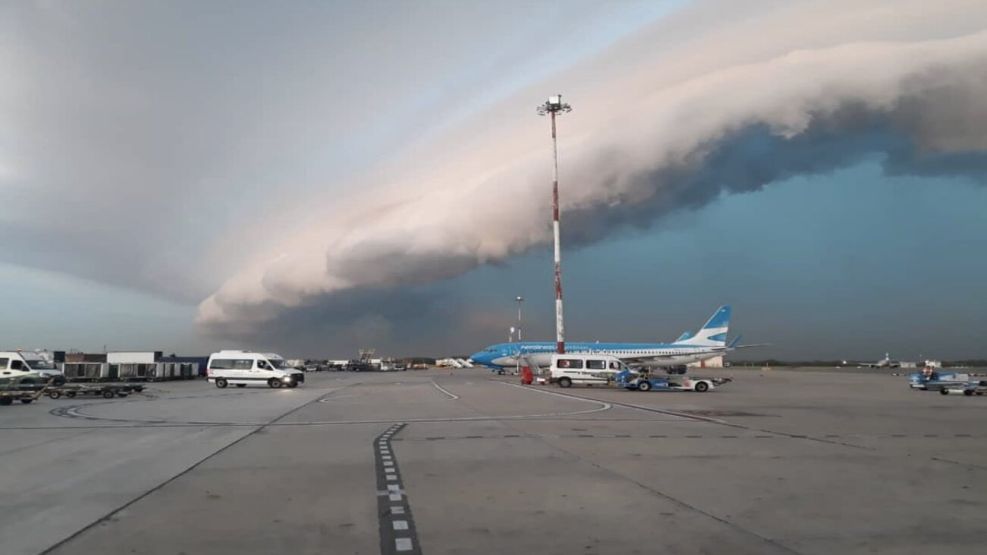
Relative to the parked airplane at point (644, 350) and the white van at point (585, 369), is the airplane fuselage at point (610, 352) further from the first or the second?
the white van at point (585, 369)

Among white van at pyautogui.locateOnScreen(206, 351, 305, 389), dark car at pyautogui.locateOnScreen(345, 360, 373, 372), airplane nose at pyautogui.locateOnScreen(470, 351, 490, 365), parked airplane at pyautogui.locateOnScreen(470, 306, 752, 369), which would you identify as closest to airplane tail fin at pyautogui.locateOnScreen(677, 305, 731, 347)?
parked airplane at pyautogui.locateOnScreen(470, 306, 752, 369)

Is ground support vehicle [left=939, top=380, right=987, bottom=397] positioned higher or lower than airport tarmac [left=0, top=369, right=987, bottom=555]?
lower

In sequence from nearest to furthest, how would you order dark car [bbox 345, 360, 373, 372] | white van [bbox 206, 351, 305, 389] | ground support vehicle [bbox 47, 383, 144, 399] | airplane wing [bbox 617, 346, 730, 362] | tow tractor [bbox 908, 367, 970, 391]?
1. ground support vehicle [bbox 47, 383, 144, 399]
2. tow tractor [bbox 908, 367, 970, 391]
3. white van [bbox 206, 351, 305, 389]
4. airplane wing [bbox 617, 346, 730, 362]
5. dark car [bbox 345, 360, 373, 372]

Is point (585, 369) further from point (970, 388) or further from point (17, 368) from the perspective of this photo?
point (17, 368)

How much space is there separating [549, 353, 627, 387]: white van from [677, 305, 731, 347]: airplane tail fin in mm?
29981

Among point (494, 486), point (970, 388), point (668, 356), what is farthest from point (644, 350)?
point (494, 486)

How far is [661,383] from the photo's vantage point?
41469mm

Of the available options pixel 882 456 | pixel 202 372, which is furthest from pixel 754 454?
pixel 202 372

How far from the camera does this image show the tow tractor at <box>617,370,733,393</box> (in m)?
41.0

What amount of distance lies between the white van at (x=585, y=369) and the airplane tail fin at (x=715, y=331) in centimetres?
2998

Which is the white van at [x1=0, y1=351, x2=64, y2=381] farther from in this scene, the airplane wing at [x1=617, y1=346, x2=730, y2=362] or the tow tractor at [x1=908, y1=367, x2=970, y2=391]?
the tow tractor at [x1=908, y1=367, x2=970, y2=391]

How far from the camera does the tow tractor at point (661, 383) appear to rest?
41000 mm

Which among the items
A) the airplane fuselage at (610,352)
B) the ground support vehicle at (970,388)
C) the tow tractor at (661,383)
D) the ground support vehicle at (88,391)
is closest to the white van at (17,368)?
the ground support vehicle at (88,391)

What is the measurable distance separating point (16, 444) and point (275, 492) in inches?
399
